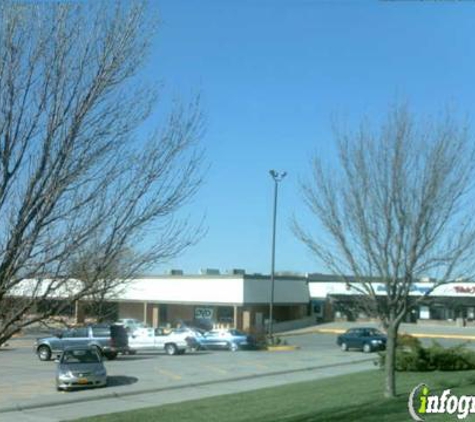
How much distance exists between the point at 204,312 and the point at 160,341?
19437mm

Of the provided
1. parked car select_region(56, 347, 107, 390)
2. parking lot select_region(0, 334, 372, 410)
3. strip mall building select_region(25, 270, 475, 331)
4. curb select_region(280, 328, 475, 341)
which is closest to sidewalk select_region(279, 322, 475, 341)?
curb select_region(280, 328, 475, 341)

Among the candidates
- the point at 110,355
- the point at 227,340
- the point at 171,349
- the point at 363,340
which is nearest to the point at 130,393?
the point at 110,355

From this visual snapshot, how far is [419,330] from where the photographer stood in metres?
64.7

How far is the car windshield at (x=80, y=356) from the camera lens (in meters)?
25.7

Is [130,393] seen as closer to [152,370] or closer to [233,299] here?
[152,370]

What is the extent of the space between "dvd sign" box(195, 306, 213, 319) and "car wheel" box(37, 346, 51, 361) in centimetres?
2457

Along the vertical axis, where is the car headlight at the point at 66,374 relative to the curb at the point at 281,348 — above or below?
above

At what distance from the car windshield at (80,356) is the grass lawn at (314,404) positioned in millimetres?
6998

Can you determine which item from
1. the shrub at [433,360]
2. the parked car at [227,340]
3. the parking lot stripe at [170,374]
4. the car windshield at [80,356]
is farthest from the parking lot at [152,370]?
the shrub at [433,360]

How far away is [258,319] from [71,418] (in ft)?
141

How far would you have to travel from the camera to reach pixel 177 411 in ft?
57.2

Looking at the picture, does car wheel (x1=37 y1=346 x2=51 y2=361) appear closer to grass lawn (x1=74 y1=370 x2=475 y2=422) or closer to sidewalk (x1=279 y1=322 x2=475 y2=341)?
grass lawn (x1=74 y1=370 x2=475 y2=422)

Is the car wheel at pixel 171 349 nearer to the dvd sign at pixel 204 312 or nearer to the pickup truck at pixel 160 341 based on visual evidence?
the pickup truck at pixel 160 341

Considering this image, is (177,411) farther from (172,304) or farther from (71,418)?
(172,304)
